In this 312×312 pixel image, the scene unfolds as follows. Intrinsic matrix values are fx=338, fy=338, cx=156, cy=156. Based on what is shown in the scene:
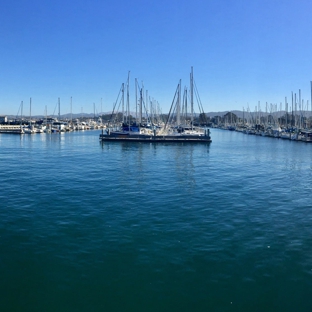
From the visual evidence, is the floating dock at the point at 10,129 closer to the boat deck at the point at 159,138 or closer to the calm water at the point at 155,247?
the boat deck at the point at 159,138

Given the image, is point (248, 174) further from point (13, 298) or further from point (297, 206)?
point (13, 298)

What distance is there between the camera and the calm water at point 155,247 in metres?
11.2

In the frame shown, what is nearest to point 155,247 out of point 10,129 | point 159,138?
point 159,138

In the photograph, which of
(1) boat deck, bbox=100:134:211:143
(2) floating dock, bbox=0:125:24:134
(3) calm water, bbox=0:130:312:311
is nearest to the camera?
(3) calm water, bbox=0:130:312:311

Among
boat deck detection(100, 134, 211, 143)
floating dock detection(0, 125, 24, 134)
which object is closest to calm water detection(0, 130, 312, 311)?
boat deck detection(100, 134, 211, 143)

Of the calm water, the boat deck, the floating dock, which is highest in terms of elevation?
the floating dock

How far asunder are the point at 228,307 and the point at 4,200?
17817 mm

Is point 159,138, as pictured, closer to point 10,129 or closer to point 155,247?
point 155,247

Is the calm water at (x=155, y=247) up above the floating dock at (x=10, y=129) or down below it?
below

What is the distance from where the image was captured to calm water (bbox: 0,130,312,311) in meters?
11.2

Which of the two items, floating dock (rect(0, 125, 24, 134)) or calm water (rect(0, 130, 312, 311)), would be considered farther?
floating dock (rect(0, 125, 24, 134))

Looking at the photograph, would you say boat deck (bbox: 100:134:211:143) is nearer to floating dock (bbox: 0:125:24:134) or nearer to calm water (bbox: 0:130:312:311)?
calm water (bbox: 0:130:312:311)

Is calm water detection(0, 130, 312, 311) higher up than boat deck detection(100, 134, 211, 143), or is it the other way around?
boat deck detection(100, 134, 211, 143)

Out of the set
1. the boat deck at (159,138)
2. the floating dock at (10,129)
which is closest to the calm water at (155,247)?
the boat deck at (159,138)
